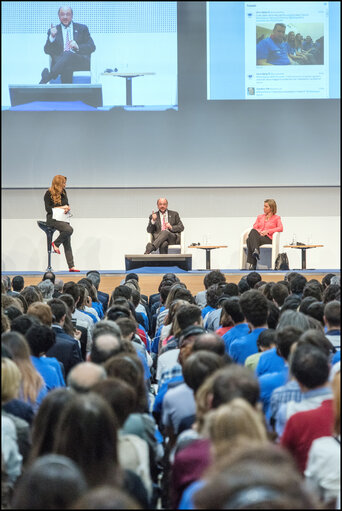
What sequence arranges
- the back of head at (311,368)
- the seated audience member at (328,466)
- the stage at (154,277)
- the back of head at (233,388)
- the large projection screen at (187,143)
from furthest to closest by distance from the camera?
the large projection screen at (187,143), the stage at (154,277), the back of head at (311,368), the back of head at (233,388), the seated audience member at (328,466)

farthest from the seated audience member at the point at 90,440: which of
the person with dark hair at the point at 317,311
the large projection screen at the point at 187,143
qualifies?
the large projection screen at the point at 187,143

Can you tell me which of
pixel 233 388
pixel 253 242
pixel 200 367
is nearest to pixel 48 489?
pixel 233 388

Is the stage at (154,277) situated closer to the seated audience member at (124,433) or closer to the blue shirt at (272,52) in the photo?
the blue shirt at (272,52)

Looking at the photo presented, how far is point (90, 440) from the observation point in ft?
4.99

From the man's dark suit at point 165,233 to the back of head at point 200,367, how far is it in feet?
21.2

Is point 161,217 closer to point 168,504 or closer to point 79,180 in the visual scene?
point 79,180

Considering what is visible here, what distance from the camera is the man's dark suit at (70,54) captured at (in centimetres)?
926

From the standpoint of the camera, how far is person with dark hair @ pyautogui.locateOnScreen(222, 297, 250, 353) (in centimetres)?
375

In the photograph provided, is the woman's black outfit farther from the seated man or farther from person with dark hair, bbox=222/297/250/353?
person with dark hair, bbox=222/297/250/353

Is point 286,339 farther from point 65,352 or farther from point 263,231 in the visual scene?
point 263,231

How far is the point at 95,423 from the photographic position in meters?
1.53

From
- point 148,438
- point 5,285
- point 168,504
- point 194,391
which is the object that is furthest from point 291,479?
point 5,285

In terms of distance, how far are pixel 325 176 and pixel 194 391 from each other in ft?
26.0

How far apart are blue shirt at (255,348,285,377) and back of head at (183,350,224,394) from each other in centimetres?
58
